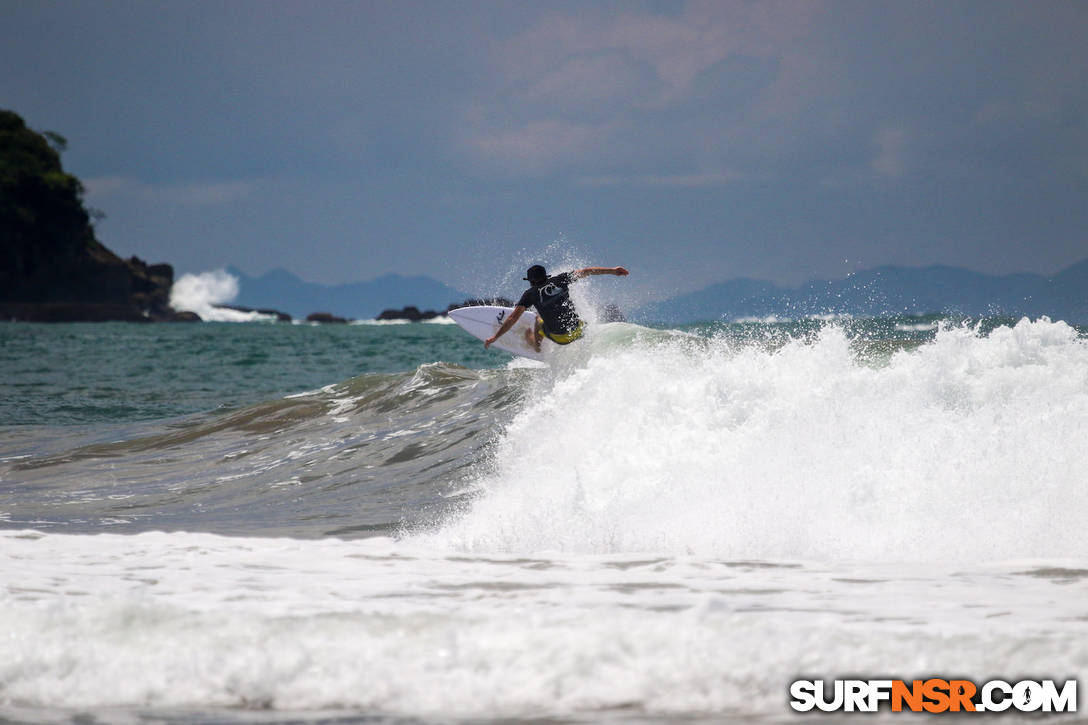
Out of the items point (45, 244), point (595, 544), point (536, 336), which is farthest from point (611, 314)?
point (45, 244)

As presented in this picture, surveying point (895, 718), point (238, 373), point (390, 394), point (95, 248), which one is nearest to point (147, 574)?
point (895, 718)

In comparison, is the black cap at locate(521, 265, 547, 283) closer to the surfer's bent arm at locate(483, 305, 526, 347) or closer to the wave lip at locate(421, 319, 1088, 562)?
the surfer's bent arm at locate(483, 305, 526, 347)

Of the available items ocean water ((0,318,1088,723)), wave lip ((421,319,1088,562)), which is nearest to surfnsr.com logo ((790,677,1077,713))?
ocean water ((0,318,1088,723))

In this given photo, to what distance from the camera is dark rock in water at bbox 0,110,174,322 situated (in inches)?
3501

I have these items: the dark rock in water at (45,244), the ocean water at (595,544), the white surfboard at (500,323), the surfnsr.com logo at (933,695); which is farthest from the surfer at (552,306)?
the dark rock in water at (45,244)

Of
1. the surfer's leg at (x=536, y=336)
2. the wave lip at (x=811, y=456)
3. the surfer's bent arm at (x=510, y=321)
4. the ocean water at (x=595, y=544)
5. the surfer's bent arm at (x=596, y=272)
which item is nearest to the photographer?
the ocean water at (x=595, y=544)

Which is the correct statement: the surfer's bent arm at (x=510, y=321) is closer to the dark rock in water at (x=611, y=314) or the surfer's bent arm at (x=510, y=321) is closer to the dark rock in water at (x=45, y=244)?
the dark rock in water at (x=611, y=314)

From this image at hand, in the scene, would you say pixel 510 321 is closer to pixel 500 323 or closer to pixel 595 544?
pixel 500 323

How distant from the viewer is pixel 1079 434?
7.49 meters

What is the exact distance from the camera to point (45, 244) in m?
91.8

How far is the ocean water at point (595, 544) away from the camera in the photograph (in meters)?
4.10

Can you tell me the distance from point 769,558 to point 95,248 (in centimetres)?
10643

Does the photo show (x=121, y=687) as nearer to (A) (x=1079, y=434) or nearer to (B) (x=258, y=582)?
(B) (x=258, y=582)

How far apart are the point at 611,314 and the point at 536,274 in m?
3.08
